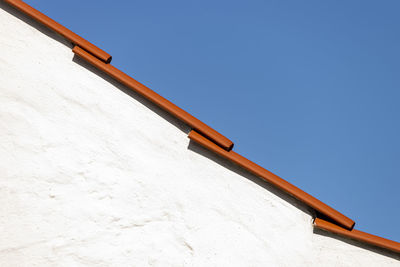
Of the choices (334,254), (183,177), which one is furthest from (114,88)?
(334,254)

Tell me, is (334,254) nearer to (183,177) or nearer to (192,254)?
(192,254)

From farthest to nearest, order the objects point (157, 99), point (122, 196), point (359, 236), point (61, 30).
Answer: point (61, 30)
point (157, 99)
point (122, 196)
point (359, 236)

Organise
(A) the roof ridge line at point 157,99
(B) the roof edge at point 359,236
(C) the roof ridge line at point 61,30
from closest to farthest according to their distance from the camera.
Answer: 1. (B) the roof edge at point 359,236
2. (A) the roof ridge line at point 157,99
3. (C) the roof ridge line at point 61,30

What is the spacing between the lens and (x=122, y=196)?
2.67m

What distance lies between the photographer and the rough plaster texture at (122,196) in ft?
8.31

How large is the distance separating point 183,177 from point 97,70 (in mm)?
1182

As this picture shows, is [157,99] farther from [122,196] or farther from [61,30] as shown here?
[61,30]

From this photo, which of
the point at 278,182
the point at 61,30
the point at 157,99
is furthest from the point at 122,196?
the point at 61,30

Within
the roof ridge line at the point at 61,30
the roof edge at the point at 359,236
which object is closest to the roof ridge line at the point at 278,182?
Result: the roof edge at the point at 359,236

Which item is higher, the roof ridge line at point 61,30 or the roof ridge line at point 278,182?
the roof ridge line at point 61,30

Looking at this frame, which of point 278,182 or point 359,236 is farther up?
point 278,182

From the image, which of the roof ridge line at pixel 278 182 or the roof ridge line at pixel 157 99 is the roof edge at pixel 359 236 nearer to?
the roof ridge line at pixel 278 182

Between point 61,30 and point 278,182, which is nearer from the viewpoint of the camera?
point 278,182

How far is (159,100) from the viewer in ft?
9.71
